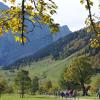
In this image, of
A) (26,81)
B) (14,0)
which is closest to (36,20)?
(14,0)

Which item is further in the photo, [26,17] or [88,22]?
[88,22]

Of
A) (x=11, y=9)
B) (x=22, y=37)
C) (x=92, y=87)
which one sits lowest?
(x=22, y=37)

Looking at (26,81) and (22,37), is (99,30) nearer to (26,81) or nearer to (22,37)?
(22,37)

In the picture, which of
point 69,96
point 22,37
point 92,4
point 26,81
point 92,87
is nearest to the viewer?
point 22,37

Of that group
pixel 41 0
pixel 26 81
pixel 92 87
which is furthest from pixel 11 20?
pixel 92 87

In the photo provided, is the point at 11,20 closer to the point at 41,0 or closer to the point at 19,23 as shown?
the point at 19,23

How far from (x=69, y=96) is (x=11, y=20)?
93.6 m

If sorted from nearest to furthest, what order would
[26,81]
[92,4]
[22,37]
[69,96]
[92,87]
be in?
[22,37] < [92,4] < [69,96] < [26,81] < [92,87]

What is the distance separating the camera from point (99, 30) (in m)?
12.7

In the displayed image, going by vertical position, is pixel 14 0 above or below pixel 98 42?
above

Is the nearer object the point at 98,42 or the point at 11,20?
the point at 11,20

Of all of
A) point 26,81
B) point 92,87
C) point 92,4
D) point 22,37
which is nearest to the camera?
point 22,37

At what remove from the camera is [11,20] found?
1089 centimetres

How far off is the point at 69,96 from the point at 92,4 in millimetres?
92189
